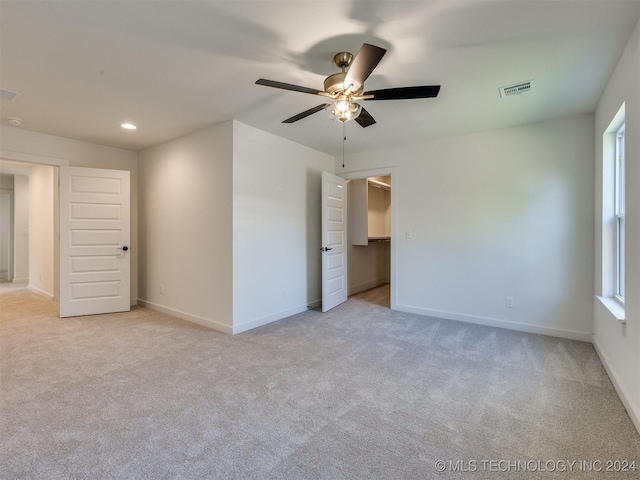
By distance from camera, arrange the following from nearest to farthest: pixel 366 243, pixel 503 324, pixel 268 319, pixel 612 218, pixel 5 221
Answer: pixel 612 218
pixel 503 324
pixel 268 319
pixel 366 243
pixel 5 221

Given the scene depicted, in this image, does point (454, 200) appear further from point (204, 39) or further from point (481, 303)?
point (204, 39)

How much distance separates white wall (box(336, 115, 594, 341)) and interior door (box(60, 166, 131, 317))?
4061mm

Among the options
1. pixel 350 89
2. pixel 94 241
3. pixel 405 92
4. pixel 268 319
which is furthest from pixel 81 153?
pixel 405 92

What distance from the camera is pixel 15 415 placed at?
1.93 meters

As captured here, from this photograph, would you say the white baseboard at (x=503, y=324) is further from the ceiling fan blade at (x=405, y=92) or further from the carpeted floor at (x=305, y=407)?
the ceiling fan blade at (x=405, y=92)

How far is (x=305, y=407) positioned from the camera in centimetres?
205

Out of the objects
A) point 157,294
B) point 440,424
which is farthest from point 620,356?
point 157,294

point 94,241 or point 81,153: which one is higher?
point 81,153

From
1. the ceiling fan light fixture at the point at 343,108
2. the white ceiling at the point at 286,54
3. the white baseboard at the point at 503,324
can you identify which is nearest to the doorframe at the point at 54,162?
the white ceiling at the point at 286,54

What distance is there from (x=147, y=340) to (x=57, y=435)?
1592 millimetres

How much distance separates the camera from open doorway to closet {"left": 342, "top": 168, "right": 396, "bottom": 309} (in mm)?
5684

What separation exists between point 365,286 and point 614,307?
13.1 ft

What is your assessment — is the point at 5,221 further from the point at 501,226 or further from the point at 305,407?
the point at 501,226

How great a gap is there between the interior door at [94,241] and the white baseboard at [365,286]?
3693mm
